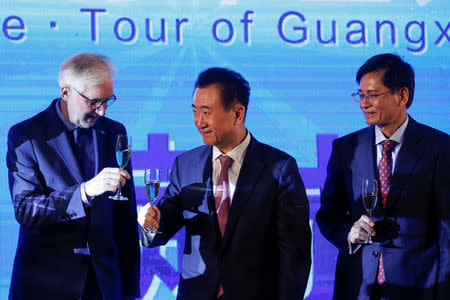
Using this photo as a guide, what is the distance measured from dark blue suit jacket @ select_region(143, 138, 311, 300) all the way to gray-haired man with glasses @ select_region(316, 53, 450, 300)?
1.20ft

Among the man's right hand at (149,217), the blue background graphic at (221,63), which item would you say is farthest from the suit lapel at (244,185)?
the blue background graphic at (221,63)

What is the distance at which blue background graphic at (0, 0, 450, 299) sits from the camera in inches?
175

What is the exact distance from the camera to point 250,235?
A: 3164 mm

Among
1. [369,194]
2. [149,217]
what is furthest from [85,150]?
[369,194]

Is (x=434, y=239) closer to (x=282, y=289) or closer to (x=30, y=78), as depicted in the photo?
(x=282, y=289)

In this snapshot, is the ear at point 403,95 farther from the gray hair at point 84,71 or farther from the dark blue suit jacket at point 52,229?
the dark blue suit jacket at point 52,229

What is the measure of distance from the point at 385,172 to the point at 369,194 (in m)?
0.31

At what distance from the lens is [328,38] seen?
188 inches

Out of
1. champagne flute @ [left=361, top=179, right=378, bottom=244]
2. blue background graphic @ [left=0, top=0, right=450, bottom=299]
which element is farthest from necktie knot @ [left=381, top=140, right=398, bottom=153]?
blue background graphic @ [left=0, top=0, right=450, bottom=299]

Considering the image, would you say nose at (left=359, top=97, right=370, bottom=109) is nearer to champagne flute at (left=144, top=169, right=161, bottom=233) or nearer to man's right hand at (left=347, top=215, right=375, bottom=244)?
man's right hand at (left=347, top=215, right=375, bottom=244)

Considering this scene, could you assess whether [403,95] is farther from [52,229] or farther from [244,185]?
[52,229]

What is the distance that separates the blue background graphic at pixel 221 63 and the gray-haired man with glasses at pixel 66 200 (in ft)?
3.50

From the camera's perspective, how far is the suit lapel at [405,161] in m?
3.39

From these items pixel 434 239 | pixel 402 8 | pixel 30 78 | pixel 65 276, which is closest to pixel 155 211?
pixel 65 276
